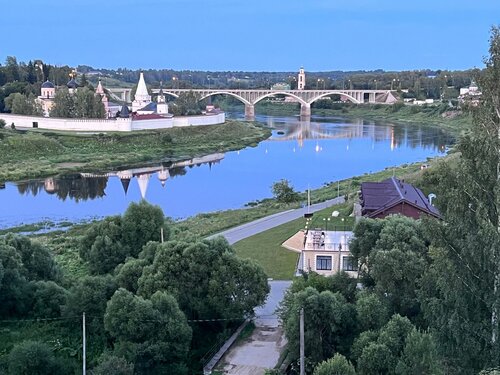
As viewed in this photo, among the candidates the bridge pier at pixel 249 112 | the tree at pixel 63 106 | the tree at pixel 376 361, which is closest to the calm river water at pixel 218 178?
the tree at pixel 63 106

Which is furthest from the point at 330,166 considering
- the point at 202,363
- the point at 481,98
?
the point at 481,98

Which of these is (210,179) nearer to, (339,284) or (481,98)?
(339,284)

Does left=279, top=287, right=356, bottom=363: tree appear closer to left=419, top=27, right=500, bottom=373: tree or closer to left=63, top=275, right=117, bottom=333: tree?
left=419, top=27, right=500, bottom=373: tree

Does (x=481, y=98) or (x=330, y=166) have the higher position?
(x=481, y=98)

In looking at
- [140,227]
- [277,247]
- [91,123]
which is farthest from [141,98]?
[140,227]

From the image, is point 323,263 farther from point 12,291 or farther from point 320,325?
point 12,291

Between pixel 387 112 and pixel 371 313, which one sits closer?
pixel 371 313

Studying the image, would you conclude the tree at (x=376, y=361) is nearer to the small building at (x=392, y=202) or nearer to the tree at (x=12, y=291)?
the small building at (x=392, y=202)

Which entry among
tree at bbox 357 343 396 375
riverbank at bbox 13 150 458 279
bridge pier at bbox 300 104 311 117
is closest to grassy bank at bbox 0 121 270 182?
riverbank at bbox 13 150 458 279
